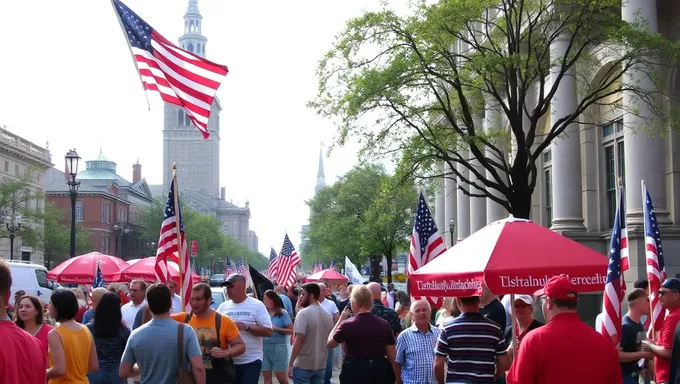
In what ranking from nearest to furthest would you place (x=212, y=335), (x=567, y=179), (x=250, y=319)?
(x=212, y=335) < (x=250, y=319) < (x=567, y=179)

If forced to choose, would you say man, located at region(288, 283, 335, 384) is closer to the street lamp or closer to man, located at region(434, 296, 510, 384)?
man, located at region(434, 296, 510, 384)

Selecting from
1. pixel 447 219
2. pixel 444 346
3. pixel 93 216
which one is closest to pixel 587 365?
pixel 444 346

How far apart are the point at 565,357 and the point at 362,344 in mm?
4032

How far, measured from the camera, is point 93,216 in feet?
374

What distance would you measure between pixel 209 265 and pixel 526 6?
120 metres

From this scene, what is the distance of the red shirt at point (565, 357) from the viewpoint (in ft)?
19.7

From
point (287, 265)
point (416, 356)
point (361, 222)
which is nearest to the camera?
point (416, 356)

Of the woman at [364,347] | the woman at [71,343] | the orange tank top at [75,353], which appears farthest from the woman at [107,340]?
the woman at [364,347]

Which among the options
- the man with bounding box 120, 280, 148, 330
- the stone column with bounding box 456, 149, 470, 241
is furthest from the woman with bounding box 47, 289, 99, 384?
the stone column with bounding box 456, 149, 470, 241

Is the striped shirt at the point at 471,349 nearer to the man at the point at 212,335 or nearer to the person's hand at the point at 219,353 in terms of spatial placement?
the man at the point at 212,335

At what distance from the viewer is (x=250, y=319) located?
10.9 meters

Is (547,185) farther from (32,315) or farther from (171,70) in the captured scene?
(32,315)

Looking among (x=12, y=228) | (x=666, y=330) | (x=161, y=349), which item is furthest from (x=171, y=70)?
(x=12, y=228)

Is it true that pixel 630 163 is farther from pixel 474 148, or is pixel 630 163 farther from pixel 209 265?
pixel 209 265
